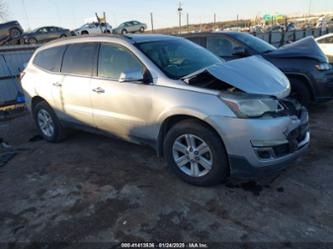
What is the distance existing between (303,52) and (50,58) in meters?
4.77

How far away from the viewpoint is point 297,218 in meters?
2.93

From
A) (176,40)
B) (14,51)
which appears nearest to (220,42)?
(176,40)

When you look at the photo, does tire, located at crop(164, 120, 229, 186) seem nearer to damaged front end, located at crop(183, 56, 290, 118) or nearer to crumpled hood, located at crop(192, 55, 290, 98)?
damaged front end, located at crop(183, 56, 290, 118)

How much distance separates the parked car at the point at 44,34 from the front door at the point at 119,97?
19750mm

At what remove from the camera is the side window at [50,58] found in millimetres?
5045

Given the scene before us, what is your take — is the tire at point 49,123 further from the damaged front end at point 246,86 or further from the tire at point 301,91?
the tire at point 301,91

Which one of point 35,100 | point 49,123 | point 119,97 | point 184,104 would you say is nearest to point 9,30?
point 35,100

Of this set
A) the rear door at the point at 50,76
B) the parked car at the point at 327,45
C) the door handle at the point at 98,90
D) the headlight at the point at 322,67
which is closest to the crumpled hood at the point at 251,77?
the door handle at the point at 98,90

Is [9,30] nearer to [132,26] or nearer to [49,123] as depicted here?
[132,26]

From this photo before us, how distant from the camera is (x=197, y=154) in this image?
3508 mm

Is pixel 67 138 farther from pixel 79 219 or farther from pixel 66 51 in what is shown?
pixel 79 219

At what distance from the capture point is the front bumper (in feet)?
10.2

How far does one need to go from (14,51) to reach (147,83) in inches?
360

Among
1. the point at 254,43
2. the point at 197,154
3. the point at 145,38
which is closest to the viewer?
the point at 197,154
